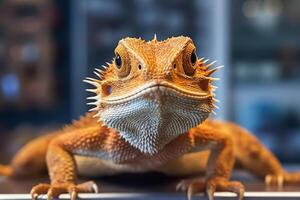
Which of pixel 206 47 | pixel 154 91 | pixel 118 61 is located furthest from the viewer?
pixel 206 47

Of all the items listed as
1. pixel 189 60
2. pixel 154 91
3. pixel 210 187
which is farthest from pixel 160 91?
pixel 210 187

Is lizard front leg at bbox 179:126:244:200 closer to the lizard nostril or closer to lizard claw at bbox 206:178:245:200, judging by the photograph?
lizard claw at bbox 206:178:245:200

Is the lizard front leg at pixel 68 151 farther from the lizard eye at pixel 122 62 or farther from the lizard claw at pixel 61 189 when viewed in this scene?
the lizard eye at pixel 122 62

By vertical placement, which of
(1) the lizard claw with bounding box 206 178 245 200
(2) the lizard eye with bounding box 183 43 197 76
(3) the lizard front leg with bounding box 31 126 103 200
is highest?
(2) the lizard eye with bounding box 183 43 197 76

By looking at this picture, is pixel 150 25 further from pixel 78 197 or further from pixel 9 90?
pixel 78 197

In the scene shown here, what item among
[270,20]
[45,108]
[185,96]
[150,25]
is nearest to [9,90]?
[45,108]

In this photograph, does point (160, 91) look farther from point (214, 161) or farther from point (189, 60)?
point (214, 161)

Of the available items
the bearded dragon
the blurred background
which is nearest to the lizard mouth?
the bearded dragon
